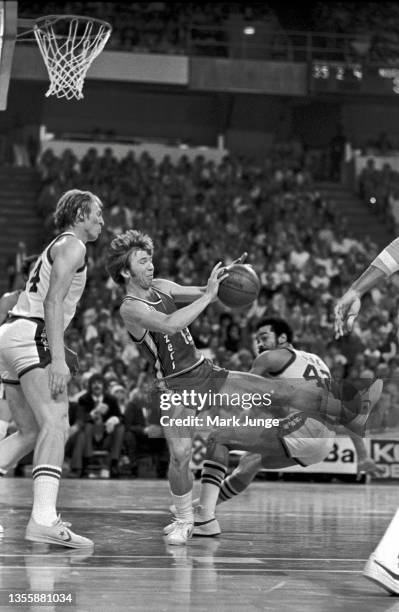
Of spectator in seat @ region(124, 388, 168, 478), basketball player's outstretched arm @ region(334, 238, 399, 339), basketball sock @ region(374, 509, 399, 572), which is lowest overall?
spectator in seat @ region(124, 388, 168, 478)

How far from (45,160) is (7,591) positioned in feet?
64.5

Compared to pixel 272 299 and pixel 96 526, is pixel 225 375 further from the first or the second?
pixel 272 299

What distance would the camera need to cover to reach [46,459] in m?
6.30

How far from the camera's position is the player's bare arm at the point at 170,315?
661 cm

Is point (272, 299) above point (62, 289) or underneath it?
underneath

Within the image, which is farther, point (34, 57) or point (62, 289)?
point (34, 57)

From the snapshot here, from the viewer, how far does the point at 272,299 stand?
19.1 metres

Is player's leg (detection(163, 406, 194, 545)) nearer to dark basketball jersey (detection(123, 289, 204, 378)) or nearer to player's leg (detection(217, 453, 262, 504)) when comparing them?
dark basketball jersey (detection(123, 289, 204, 378))

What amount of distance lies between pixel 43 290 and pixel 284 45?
69.2 feet

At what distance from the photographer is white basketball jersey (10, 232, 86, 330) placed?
656 centimetres

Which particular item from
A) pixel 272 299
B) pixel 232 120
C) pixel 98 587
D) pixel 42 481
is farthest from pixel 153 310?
pixel 232 120

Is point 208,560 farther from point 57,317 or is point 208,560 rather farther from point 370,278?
point 370,278

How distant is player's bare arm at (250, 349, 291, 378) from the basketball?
1.46 meters

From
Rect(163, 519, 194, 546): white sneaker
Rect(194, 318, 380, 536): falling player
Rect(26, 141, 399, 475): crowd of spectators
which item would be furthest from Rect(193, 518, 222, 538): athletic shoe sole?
Rect(26, 141, 399, 475): crowd of spectators
